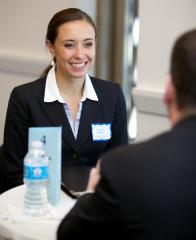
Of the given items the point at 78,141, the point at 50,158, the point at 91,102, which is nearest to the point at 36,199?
the point at 50,158

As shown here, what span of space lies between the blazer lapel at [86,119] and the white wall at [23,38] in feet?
4.65

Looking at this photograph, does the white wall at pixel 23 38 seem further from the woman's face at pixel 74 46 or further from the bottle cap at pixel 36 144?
the bottle cap at pixel 36 144

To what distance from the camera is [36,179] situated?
69.0 inches

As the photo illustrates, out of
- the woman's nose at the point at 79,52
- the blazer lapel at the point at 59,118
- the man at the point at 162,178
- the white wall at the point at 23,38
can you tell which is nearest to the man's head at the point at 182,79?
the man at the point at 162,178

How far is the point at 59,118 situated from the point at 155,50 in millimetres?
1026

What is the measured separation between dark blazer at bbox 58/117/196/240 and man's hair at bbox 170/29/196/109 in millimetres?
50

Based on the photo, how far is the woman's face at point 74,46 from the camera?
2.50 m

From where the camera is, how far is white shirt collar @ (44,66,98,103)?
2459mm

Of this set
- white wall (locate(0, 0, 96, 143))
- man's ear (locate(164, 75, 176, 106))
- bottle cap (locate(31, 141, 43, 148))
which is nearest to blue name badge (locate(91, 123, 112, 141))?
bottle cap (locate(31, 141, 43, 148))

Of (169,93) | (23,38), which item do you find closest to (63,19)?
(169,93)

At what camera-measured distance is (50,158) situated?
1.81 metres

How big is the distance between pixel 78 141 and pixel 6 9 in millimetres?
2221

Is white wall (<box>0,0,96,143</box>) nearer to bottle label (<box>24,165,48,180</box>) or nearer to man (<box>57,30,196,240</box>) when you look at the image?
bottle label (<box>24,165,48,180</box>)

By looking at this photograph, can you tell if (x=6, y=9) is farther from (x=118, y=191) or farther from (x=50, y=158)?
(x=118, y=191)
